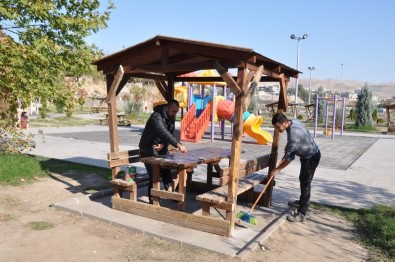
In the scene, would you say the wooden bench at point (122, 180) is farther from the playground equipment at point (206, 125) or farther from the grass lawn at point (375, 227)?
the playground equipment at point (206, 125)

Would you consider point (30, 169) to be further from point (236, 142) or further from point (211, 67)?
point (236, 142)

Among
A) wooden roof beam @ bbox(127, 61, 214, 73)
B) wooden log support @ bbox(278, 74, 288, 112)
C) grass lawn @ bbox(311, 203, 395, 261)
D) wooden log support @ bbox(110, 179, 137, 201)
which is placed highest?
wooden roof beam @ bbox(127, 61, 214, 73)

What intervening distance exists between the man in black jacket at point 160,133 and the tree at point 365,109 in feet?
89.2

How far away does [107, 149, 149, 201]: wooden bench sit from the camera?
18.6 ft

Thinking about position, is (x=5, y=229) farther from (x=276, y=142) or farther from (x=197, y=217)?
(x=276, y=142)

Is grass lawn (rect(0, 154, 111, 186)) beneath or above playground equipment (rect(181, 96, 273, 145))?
beneath

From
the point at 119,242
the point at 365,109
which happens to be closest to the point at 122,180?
the point at 119,242

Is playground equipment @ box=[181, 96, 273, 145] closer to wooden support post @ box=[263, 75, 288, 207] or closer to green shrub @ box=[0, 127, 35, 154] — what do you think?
green shrub @ box=[0, 127, 35, 154]

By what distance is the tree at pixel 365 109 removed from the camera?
2953 cm

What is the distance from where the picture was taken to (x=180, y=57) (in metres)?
6.38

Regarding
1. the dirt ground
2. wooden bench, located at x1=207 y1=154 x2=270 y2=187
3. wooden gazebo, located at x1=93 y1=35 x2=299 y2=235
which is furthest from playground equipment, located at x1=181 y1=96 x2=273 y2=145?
the dirt ground

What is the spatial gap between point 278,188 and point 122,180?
3.45 metres

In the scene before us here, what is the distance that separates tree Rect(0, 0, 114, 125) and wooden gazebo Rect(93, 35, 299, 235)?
5.17ft

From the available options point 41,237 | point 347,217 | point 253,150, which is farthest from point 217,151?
point 253,150
